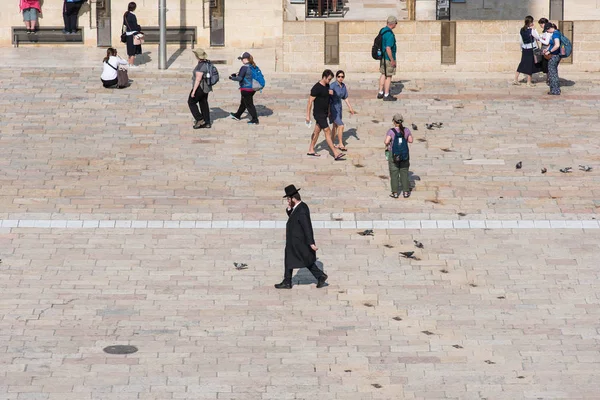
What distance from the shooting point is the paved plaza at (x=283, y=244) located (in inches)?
581

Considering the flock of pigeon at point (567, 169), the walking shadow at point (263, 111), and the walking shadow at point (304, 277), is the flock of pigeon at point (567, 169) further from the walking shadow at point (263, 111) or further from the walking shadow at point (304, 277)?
the walking shadow at point (304, 277)

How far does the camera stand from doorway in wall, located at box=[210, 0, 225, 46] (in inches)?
1198

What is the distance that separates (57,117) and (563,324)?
11.3 m

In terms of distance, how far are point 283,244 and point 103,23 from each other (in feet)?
43.4

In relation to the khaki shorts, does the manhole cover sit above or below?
below

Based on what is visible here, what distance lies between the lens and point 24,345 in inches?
602

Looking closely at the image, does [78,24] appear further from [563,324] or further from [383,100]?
[563,324]

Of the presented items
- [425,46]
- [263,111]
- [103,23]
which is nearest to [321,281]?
[263,111]

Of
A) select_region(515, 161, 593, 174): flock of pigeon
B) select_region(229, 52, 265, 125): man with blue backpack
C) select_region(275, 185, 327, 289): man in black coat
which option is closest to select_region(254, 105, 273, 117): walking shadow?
select_region(229, 52, 265, 125): man with blue backpack

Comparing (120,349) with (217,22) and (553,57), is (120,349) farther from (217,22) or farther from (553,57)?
(217,22)

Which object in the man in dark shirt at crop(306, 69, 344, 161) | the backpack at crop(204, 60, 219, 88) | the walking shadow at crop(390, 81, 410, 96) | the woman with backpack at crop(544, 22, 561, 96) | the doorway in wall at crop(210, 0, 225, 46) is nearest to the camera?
the man in dark shirt at crop(306, 69, 344, 161)

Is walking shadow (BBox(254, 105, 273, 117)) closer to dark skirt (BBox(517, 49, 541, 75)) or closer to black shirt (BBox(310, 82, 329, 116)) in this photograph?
black shirt (BBox(310, 82, 329, 116))

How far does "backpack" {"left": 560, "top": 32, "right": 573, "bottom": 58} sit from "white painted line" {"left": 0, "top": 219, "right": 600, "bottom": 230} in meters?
6.49

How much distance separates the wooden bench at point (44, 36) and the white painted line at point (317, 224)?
11.7 metres
